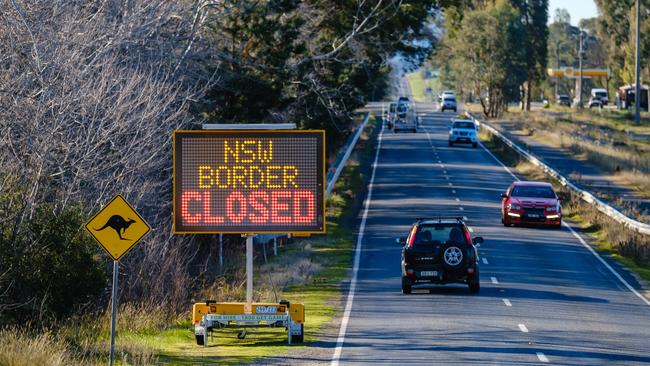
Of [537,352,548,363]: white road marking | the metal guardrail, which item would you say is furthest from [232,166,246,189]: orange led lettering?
the metal guardrail

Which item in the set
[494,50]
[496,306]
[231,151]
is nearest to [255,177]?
[231,151]

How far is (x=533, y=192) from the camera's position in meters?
43.7

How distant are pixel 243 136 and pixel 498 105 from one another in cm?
9997

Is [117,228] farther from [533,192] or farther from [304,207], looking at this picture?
[533,192]

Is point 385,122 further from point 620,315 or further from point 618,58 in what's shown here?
point 620,315

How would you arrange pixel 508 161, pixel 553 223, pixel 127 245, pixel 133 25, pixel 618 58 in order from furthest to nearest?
pixel 618 58 → pixel 508 161 → pixel 553 223 → pixel 133 25 → pixel 127 245

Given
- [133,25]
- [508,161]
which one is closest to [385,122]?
[508,161]

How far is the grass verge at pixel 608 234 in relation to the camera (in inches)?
1426

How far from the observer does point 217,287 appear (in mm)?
27703

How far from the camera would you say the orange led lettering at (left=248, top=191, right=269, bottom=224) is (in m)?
20.0

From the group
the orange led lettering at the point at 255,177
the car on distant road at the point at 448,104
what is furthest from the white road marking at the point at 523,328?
the car on distant road at the point at 448,104

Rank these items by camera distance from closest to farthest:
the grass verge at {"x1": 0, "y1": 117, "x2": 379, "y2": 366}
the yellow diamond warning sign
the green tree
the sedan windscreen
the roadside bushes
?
1. the yellow diamond warning sign
2. the grass verge at {"x1": 0, "y1": 117, "x2": 379, "y2": 366}
3. the roadside bushes
4. the sedan windscreen
5. the green tree

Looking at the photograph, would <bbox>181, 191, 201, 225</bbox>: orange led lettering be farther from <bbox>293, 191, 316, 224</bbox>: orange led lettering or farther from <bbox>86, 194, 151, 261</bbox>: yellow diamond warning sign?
<bbox>86, 194, 151, 261</bbox>: yellow diamond warning sign

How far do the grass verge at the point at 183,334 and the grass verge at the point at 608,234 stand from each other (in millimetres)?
7913
